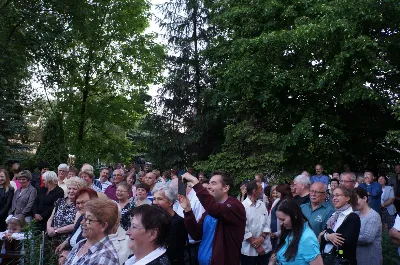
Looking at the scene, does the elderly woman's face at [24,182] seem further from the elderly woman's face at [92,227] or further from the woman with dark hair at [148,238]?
the woman with dark hair at [148,238]

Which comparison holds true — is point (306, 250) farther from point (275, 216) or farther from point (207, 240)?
point (275, 216)

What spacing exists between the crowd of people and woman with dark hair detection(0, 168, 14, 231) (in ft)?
1.20

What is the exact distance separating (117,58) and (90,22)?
→ 4.27 m

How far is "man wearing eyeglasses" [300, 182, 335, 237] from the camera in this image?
20.1ft

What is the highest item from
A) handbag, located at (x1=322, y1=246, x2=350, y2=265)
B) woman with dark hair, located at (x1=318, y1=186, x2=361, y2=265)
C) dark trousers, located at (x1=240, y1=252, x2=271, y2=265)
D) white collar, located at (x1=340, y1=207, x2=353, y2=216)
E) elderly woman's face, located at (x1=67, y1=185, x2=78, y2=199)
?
elderly woman's face, located at (x1=67, y1=185, x2=78, y2=199)

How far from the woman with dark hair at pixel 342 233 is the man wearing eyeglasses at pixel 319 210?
0.55 m

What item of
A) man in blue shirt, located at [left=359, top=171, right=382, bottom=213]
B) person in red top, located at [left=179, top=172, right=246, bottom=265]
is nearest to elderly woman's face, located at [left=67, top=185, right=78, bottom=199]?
person in red top, located at [left=179, top=172, right=246, bottom=265]

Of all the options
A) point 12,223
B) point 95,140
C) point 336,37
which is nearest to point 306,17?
point 336,37

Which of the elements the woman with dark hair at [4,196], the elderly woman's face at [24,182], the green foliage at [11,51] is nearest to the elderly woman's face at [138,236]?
the elderly woman's face at [24,182]

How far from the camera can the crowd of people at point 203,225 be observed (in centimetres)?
400

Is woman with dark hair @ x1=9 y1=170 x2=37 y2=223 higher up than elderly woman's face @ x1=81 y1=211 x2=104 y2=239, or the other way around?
elderly woman's face @ x1=81 y1=211 x2=104 y2=239

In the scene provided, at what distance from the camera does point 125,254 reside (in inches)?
188

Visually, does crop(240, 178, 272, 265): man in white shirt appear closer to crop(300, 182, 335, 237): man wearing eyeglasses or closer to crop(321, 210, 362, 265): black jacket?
crop(300, 182, 335, 237): man wearing eyeglasses

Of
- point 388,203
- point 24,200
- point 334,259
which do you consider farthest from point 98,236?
point 388,203
